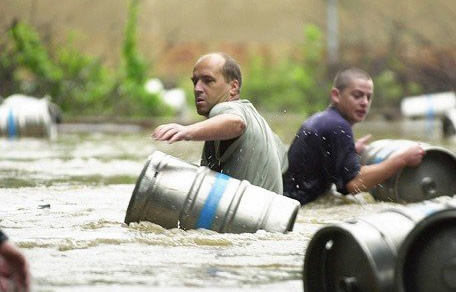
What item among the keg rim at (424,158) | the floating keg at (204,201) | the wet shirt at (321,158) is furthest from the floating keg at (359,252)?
the keg rim at (424,158)

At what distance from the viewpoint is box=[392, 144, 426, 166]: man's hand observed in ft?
24.4

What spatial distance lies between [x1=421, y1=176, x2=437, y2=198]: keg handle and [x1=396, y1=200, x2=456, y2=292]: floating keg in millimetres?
3849

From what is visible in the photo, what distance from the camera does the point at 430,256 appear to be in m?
3.73

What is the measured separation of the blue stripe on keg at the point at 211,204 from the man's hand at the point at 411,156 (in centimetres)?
210

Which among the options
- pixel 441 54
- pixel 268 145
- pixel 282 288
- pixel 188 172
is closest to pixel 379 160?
pixel 268 145

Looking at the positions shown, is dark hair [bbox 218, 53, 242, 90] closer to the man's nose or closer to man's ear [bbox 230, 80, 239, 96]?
man's ear [bbox 230, 80, 239, 96]

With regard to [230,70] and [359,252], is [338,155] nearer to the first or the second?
[230,70]

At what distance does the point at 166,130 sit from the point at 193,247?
0.62 meters

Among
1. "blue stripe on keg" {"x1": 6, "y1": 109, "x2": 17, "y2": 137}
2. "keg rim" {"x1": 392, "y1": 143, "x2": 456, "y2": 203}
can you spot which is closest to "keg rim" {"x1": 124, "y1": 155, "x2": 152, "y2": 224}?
"keg rim" {"x1": 392, "y1": 143, "x2": 456, "y2": 203}

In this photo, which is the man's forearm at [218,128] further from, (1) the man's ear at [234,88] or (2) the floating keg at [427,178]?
(2) the floating keg at [427,178]

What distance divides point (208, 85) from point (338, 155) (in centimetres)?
141

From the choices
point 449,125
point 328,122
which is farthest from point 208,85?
point 449,125

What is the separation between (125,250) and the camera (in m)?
5.25

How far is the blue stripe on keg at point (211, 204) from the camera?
563cm
